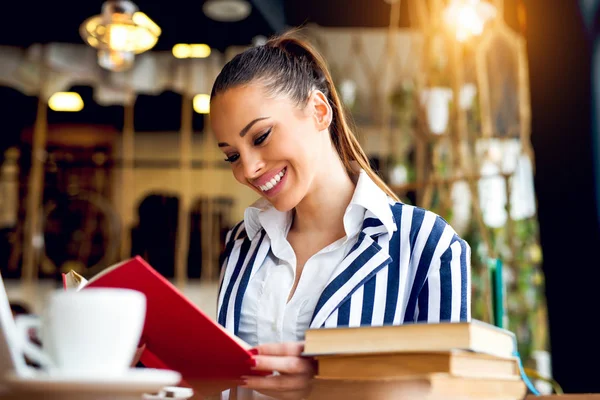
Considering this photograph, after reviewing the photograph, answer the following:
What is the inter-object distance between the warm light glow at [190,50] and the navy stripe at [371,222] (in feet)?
14.1

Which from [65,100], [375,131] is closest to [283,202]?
[65,100]

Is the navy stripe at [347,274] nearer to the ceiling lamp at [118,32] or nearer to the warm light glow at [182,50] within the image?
the ceiling lamp at [118,32]

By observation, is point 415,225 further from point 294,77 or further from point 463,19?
point 463,19

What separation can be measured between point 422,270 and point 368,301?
0.12 m

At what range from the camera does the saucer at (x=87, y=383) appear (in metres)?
0.46

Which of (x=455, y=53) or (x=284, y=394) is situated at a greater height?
(x=455, y=53)

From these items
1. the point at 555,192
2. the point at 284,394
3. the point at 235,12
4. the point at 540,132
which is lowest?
the point at 284,394

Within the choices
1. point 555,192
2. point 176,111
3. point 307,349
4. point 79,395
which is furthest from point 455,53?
point 176,111

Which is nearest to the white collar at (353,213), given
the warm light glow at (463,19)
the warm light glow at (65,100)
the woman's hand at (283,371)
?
the woman's hand at (283,371)

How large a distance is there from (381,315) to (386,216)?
0.66 feet

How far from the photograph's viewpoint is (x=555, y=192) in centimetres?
295

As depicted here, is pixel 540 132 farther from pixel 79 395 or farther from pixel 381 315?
pixel 79 395

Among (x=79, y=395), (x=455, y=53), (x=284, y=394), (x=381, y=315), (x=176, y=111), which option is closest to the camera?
(x=79, y=395)

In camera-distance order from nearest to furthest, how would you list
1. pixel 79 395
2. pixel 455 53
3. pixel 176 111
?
pixel 79 395
pixel 455 53
pixel 176 111
